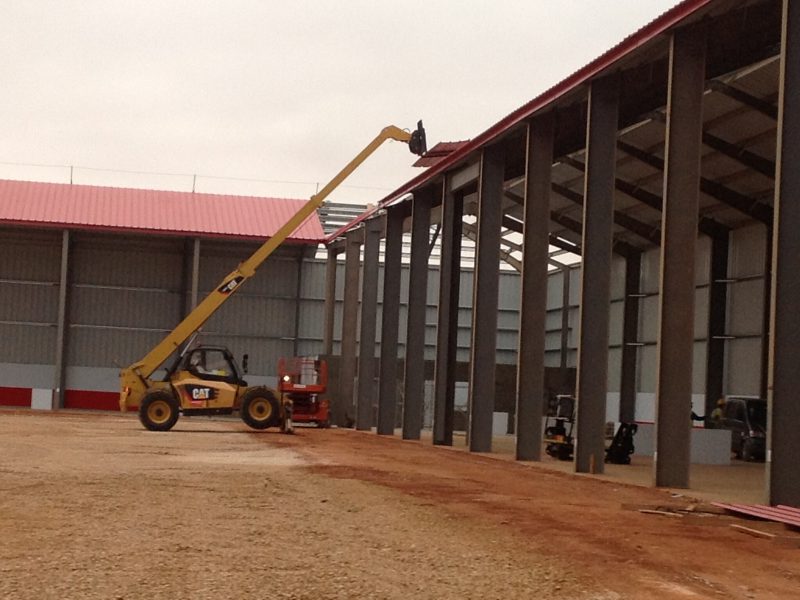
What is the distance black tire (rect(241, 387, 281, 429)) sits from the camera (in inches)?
1202

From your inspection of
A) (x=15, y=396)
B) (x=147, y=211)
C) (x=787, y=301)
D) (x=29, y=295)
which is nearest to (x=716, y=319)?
(x=787, y=301)

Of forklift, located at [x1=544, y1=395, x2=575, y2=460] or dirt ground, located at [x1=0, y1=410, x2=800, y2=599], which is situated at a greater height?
forklift, located at [x1=544, y1=395, x2=575, y2=460]

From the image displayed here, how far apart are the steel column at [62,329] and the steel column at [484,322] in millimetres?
22740

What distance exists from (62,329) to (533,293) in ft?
85.8

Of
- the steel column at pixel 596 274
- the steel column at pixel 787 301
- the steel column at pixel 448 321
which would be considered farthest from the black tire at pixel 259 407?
the steel column at pixel 787 301

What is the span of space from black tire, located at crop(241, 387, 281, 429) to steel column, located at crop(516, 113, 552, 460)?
9.01 metres

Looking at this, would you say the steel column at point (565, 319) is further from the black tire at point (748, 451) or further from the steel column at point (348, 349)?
the black tire at point (748, 451)

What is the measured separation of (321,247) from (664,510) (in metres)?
35.3

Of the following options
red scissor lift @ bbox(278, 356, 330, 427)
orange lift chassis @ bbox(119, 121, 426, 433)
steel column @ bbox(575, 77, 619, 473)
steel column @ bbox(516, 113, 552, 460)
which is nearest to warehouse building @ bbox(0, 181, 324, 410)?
red scissor lift @ bbox(278, 356, 330, 427)

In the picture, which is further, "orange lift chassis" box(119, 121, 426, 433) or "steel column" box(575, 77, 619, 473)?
"orange lift chassis" box(119, 121, 426, 433)

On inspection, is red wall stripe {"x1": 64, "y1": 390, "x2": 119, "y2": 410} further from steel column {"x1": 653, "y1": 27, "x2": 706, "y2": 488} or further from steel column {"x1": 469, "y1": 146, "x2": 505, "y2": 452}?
steel column {"x1": 653, "y1": 27, "x2": 706, "y2": 488}

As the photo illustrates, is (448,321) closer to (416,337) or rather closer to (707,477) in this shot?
(416,337)

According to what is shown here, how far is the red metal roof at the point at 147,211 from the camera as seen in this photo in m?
45.1

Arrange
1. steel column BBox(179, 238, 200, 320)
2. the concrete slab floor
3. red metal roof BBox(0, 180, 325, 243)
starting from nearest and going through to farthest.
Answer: the concrete slab floor, red metal roof BBox(0, 180, 325, 243), steel column BBox(179, 238, 200, 320)
